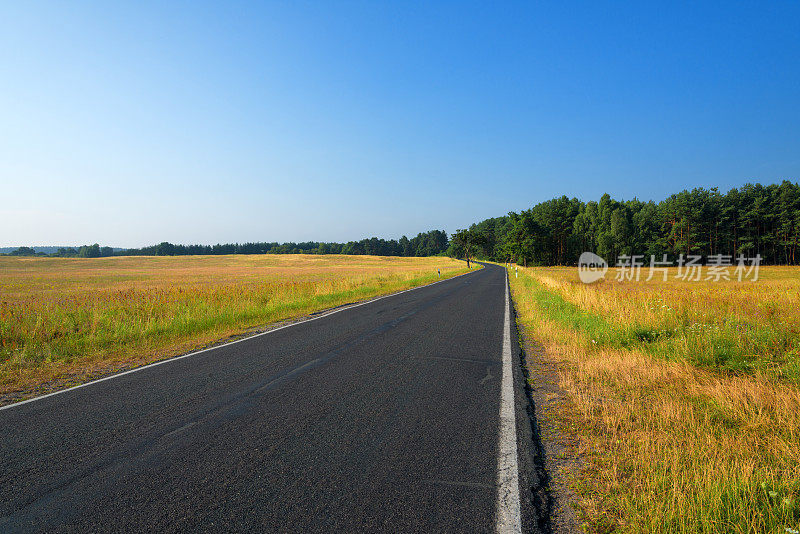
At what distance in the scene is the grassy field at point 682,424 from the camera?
8.22ft

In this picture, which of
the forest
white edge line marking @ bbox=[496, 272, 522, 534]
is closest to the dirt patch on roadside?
white edge line marking @ bbox=[496, 272, 522, 534]

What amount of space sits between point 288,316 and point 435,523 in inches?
427

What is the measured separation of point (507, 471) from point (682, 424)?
2.14 m

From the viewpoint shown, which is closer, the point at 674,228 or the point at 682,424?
the point at 682,424

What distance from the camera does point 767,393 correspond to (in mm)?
4375

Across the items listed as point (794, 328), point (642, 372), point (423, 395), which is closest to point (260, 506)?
point (423, 395)

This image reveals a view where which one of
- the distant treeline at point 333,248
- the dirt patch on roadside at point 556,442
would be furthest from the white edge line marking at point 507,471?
the distant treeline at point 333,248

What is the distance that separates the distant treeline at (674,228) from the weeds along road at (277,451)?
75.2 meters

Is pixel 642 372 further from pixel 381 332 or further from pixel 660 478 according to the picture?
pixel 381 332

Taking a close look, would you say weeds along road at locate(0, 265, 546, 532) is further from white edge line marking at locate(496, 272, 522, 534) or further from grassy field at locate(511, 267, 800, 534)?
grassy field at locate(511, 267, 800, 534)

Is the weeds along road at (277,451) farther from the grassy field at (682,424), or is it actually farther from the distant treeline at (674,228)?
the distant treeline at (674,228)

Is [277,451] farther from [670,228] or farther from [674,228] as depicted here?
[670,228]

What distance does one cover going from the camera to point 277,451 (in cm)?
353

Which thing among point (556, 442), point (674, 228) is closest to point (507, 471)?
point (556, 442)
